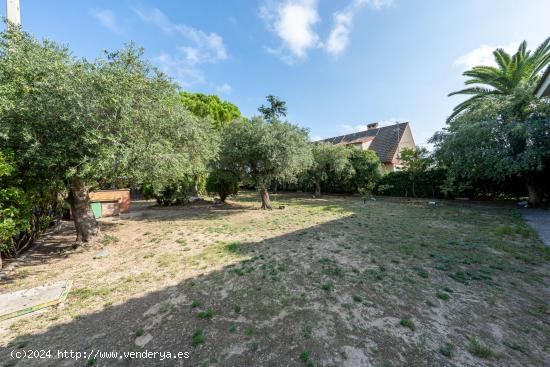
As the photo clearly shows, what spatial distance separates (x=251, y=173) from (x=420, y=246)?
30.6 ft

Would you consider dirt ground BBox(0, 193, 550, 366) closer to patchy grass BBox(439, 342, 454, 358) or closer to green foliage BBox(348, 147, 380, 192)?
patchy grass BBox(439, 342, 454, 358)

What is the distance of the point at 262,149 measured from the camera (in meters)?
11.5

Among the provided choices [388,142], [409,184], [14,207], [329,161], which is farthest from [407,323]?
[388,142]

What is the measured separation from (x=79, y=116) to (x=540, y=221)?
52.6 feet

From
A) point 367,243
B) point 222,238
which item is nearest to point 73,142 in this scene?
point 222,238

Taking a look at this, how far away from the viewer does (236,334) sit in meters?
2.88

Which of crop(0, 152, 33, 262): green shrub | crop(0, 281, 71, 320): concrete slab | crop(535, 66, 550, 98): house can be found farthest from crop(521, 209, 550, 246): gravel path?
crop(0, 152, 33, 262): green shrub

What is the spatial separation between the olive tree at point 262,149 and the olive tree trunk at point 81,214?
6293 mm

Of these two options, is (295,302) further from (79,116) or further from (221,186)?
(221,186)

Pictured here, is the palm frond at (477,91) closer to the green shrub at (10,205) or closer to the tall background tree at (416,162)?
the tall background tree at (416,162)

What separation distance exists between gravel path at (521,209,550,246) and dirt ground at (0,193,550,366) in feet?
1.55

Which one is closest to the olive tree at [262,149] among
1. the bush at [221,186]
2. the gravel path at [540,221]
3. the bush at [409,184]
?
the bush at [221,186]

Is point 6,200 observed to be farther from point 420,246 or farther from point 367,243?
point 420,246

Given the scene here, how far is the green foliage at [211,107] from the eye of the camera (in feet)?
59.2
